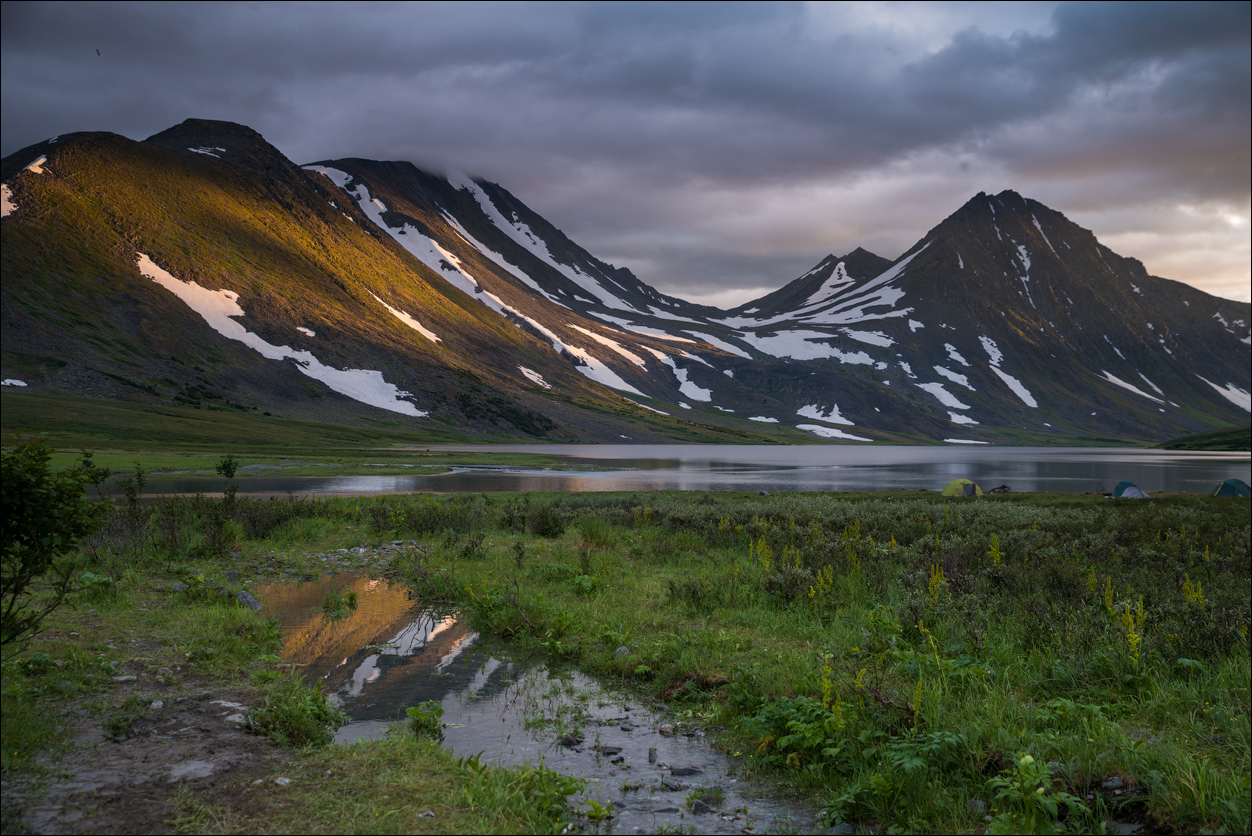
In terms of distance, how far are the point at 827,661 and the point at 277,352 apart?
629ft

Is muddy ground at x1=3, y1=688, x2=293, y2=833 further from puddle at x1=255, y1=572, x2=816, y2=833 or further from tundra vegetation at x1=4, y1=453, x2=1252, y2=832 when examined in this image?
puddle at x1=255, y1=572, x2=816, y2=833

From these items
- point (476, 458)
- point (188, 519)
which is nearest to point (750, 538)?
point (188, 519)

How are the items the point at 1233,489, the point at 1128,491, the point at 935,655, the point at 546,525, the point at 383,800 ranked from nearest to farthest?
the point at 383,800
the point at 935,655
the point at 546,525
the point at 1233,489
the point at 1128,491

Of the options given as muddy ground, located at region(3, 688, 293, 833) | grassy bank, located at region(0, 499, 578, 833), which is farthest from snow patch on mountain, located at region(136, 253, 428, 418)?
muddy ground, located at region(3, 688, 293, 833)

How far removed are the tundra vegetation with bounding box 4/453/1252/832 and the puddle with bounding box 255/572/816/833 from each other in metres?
0.50

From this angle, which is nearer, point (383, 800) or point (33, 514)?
point (383, 800)

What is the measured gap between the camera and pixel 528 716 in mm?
10047

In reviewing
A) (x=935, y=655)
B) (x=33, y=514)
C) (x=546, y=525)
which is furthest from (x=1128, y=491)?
(x=33, y=514)

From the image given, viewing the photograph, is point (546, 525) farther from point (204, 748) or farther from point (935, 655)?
point (204, 748)

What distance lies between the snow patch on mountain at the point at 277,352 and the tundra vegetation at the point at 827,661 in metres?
161

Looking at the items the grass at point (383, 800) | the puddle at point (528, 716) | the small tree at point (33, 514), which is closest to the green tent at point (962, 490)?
the puddle at point (528, 716)

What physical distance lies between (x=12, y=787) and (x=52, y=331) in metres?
171

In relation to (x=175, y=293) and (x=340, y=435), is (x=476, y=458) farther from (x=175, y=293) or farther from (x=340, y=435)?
(x=175, y=293)

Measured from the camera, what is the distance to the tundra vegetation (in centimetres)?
675
